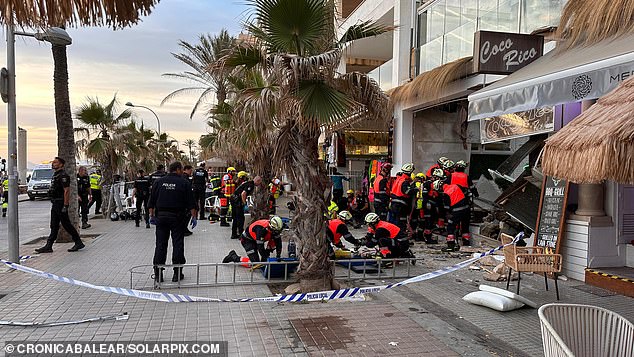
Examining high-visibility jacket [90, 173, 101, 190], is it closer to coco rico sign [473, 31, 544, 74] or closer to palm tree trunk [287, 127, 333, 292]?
palm tree trunk [287, 127, 333, 292]

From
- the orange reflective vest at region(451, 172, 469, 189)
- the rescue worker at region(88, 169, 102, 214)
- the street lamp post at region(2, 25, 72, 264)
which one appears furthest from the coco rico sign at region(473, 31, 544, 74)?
the rescue worker at region(88, 169, 102, 214)

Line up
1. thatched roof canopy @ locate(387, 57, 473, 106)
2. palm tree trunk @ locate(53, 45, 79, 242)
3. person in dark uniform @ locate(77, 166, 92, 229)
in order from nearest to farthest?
thatched roof canopy @ locate(387, 57, 473, 106), palm tree trunk @ locate(53, 45, 79, 242), person in dark uniform @ locate(77, 166, 92, 229)

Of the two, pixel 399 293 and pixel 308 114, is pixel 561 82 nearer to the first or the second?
pixel 308 114

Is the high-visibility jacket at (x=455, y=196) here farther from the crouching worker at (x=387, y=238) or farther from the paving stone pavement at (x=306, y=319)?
the paving stone pavement at (x=306, y=319)

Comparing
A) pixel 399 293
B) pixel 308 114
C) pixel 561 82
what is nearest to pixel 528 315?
pixel 399 293

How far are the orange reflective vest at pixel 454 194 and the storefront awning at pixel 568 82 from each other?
3214 millimetres

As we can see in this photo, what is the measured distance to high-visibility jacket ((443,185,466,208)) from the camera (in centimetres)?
981

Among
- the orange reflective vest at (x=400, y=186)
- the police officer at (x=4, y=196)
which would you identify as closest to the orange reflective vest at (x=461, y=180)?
the orange reflective vest at (x=400, y=186)

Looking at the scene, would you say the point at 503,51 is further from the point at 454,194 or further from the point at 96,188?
the point at 96,188

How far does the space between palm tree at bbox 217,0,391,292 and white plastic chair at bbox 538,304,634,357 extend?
131 inches

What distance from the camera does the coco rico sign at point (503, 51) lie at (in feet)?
25.0

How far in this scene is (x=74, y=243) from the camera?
33.4ft

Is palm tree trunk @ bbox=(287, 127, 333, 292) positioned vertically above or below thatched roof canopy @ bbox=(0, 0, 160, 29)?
below

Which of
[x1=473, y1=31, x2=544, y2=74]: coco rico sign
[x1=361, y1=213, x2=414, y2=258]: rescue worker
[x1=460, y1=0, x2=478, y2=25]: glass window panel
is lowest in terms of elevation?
[x1=361, y1=213, x2=414, y2=258]: rescue worker
